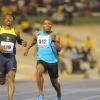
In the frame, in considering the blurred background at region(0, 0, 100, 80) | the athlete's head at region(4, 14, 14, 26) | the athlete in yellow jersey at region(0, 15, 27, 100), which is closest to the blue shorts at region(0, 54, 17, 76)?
the athlete in yellow jersey at region(0, 15, 27, 100)

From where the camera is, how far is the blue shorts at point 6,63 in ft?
46.9

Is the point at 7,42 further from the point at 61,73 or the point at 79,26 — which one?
the point at 79,26

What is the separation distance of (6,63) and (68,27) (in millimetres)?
31390

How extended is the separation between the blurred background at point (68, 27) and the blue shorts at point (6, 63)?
1966 cm

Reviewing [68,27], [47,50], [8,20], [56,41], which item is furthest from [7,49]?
[68,27]

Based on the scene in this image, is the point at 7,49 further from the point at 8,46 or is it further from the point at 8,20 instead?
the point at 8,20

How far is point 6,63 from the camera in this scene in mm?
14359

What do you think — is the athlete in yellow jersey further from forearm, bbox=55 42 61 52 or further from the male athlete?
forearm, bbox=55 42 61 52

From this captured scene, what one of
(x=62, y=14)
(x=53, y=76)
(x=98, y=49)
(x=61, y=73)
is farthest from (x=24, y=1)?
(x=53, y=76)

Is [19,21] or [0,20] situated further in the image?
[19,21]

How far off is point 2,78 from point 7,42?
76 cm

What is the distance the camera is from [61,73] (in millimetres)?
34062

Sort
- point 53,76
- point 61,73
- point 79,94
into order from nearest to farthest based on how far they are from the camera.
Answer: point 53,76, point 79,94, point 61,73

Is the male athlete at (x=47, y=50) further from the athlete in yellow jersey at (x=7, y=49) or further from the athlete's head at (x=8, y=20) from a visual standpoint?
the athlete's head at (x=8, y=20)
